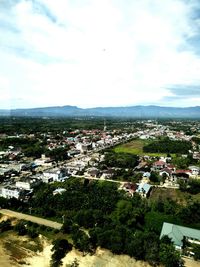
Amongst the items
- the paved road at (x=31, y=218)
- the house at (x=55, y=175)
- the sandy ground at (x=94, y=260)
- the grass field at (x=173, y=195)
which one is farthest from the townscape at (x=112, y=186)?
the paved road at (x=31, y=218)

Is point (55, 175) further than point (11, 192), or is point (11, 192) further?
point (55, 175)

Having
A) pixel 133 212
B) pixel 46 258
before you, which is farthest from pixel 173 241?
pixel 46 258

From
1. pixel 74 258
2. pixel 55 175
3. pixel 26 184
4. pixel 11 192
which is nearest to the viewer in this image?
pixel 74 258

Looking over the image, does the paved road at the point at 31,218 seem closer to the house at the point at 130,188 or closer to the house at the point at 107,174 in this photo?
the house at the point at 130,188

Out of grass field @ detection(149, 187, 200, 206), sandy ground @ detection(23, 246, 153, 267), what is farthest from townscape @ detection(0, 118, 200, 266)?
sandy ground @ detection(23, 246, 153, 267)

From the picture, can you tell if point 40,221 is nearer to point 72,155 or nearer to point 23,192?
point 23,192

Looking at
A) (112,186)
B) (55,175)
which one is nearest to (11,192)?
(55,175)

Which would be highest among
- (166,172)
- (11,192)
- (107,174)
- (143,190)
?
(166,172)

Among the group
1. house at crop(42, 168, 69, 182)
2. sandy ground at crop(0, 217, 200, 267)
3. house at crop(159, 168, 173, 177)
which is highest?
house at crop(159, 168, 173, 177)

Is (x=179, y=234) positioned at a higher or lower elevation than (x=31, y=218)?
higher

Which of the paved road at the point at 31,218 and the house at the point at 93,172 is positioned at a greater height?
the house at the point at 93,172

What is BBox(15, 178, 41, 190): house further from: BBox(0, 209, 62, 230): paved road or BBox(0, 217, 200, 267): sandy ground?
BBox(0, 217, 200, 267): sandy ground

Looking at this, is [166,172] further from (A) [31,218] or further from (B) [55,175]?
(A) [31,218]
